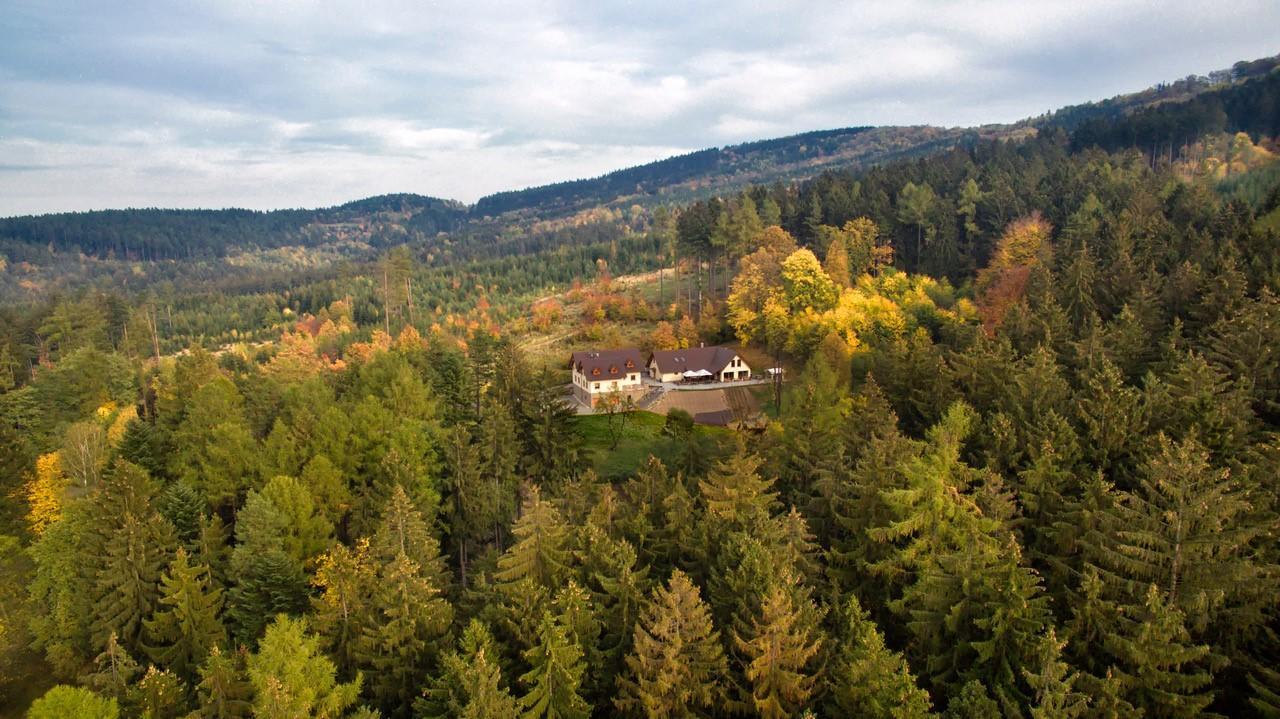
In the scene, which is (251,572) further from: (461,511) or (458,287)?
(458,287)

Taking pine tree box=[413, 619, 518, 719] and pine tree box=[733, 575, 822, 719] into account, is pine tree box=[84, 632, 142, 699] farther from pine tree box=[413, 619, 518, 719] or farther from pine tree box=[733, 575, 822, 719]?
pine tree box=[733, 575, 822, 719]

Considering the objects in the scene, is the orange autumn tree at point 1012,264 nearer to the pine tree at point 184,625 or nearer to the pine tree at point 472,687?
the pine tree at point 472,687

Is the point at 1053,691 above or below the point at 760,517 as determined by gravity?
below

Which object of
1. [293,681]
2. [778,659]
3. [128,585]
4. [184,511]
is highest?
[293,681]

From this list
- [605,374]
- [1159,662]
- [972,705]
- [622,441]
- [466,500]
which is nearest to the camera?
[1159,662]

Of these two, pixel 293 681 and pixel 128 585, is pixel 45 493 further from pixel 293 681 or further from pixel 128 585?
pixel 293 681

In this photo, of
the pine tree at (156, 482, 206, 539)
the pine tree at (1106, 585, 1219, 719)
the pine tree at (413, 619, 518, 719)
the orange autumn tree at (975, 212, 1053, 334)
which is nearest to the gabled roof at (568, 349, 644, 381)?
the orange autumn tree at (975, 212, 1053, 334)

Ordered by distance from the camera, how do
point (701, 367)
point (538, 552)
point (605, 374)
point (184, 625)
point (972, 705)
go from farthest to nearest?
point (701, 367)
point (605, 374)
point (184, 625)
point (538, 552)
point (972, 705)

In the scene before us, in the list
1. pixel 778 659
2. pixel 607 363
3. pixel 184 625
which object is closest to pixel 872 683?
pixel 778 659
